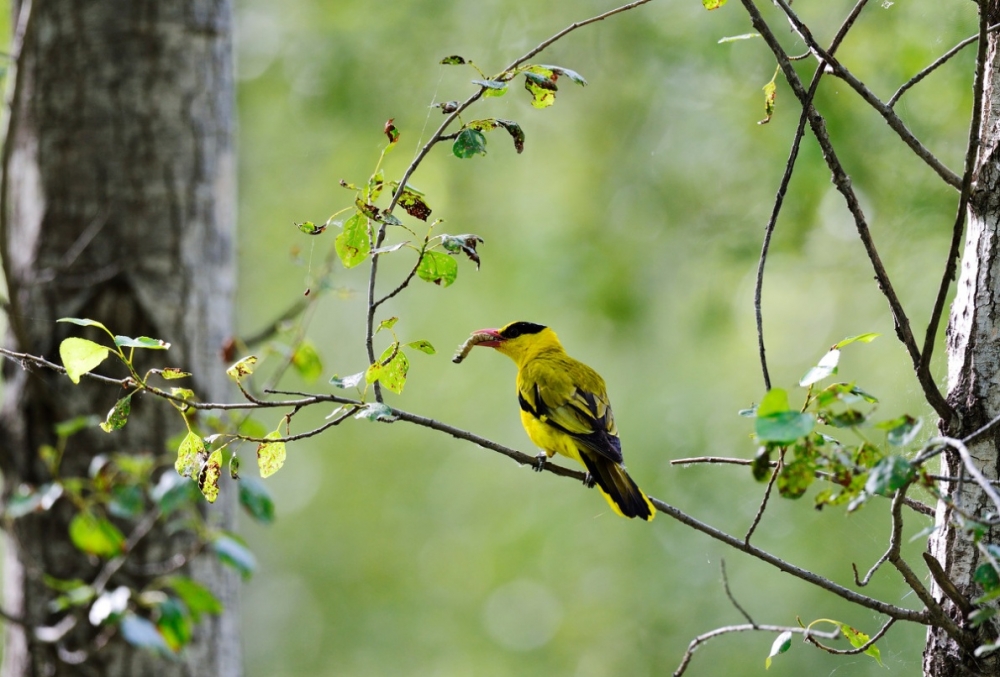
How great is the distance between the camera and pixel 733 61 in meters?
7.05

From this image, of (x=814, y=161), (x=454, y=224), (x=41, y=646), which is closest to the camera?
(x=41, y=646)

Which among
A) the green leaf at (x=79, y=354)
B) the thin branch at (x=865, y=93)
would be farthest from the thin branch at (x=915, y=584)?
→ the green leaf at (x=79, y=354)

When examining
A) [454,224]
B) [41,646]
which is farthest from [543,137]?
[41,646]

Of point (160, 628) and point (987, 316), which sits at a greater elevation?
point (987, 316)

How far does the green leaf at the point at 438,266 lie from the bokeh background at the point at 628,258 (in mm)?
2629

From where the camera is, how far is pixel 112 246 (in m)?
2.94

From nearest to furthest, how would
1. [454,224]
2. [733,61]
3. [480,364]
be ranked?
[733,61], [454,224], [480,364]

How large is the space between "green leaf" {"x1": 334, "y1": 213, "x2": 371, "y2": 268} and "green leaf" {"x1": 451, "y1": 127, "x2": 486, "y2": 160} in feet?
0.63

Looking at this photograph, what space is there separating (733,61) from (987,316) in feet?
19.6

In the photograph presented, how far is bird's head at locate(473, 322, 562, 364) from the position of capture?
3545 mm

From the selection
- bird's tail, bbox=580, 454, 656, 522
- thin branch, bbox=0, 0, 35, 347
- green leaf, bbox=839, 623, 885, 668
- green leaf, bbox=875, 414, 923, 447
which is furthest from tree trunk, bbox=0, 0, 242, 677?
green leaf, bbox=875, 414, 923, 447

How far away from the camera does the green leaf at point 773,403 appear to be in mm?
1122

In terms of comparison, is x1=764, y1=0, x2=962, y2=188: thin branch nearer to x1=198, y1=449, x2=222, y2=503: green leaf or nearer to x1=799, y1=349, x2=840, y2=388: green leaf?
x1=799, y1=349, x2=840, y2=388: green leaf

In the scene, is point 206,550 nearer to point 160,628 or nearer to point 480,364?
point 160,628
